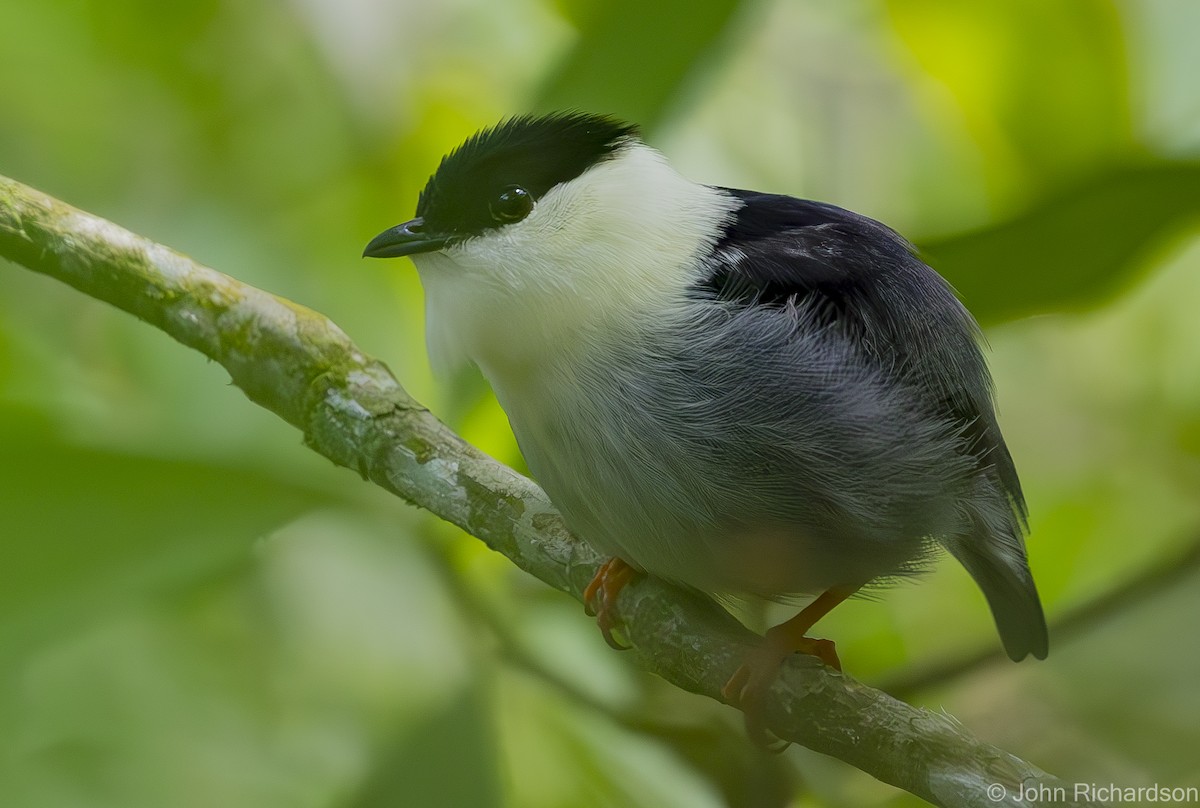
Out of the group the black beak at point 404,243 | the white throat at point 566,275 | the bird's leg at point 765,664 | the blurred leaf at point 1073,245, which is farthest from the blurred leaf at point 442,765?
the blurred leaf at point 1073,245

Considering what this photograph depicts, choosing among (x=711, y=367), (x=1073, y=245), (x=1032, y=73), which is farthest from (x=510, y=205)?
(x=1032, y=73)

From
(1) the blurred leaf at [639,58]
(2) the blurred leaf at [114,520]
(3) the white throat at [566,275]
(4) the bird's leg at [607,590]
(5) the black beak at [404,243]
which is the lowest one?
(4) the bird's leg at [607,590]

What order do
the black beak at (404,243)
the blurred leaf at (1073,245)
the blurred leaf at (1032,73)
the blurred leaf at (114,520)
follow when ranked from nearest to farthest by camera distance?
the blurred leaf at (114,520) < the black beak at (404,243) < the blurred leaf at (1073,245) < the blurred leaf at (1032,73)

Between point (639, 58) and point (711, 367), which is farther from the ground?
point (639, 58)

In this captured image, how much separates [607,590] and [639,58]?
0.82 metres

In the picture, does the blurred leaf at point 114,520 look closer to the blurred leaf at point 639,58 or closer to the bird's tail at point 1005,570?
the blurred leaf at point 639,58

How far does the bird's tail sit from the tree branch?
13.5 inches

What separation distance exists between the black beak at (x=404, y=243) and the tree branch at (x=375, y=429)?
0.81 ft

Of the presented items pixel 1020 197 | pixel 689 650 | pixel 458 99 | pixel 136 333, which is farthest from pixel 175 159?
pixel 1020 197

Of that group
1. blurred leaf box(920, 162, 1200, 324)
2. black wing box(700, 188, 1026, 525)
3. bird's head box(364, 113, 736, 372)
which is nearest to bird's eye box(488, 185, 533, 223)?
bird's head box(364, 113, 736, 372)

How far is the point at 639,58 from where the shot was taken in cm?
158

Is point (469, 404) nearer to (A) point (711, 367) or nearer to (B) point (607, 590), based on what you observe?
(B) point (607, 590)

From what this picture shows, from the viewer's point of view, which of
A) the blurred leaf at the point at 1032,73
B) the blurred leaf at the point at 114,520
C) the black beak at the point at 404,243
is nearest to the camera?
the blurred leaf at the point at 114,520

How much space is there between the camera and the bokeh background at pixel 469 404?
1270 mm
